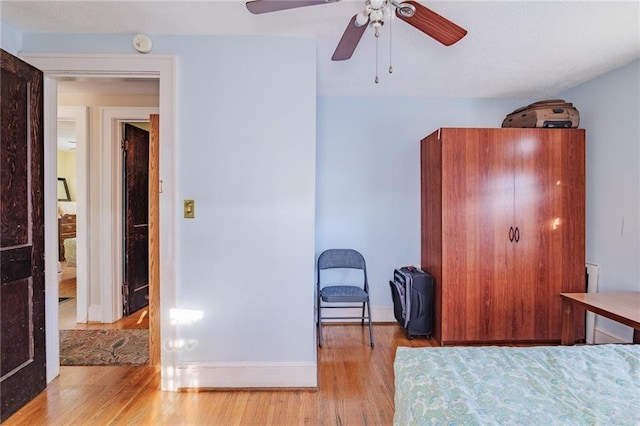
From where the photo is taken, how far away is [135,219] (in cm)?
331

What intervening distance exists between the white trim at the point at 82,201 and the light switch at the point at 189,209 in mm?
1775

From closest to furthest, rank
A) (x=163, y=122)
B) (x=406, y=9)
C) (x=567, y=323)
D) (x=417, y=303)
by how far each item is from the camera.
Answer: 1. (x=406, y=9)
2. (x=163, y=122)
3. (x=567, y=323)
4. (x=417, y=303)

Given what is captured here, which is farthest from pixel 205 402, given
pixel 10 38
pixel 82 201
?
pixel 10 38

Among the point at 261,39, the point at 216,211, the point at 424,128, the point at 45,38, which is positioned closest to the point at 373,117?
the point at 424,128

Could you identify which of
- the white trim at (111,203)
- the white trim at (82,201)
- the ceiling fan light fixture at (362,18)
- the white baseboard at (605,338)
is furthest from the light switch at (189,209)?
the white baseboard at (605,338)

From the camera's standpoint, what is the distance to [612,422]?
34.6 inches

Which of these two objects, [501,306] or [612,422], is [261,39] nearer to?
[612,422]

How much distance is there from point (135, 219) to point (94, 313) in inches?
39.7

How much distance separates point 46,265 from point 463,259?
3.09m

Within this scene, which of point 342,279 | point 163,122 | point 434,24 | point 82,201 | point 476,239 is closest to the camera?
point 434,24

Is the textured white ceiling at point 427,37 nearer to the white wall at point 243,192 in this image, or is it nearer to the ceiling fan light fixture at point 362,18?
the white wall at point 243,192

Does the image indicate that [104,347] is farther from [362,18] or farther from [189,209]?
[362,18]

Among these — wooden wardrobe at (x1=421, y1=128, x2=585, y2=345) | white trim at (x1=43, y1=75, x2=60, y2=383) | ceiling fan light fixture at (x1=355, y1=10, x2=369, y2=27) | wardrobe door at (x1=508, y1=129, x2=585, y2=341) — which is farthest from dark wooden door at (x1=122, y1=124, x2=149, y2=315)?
wardrobe door at (x1=508, y1=129, x2=585, y2=341)

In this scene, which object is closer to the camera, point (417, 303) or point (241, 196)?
point (241, 196)
